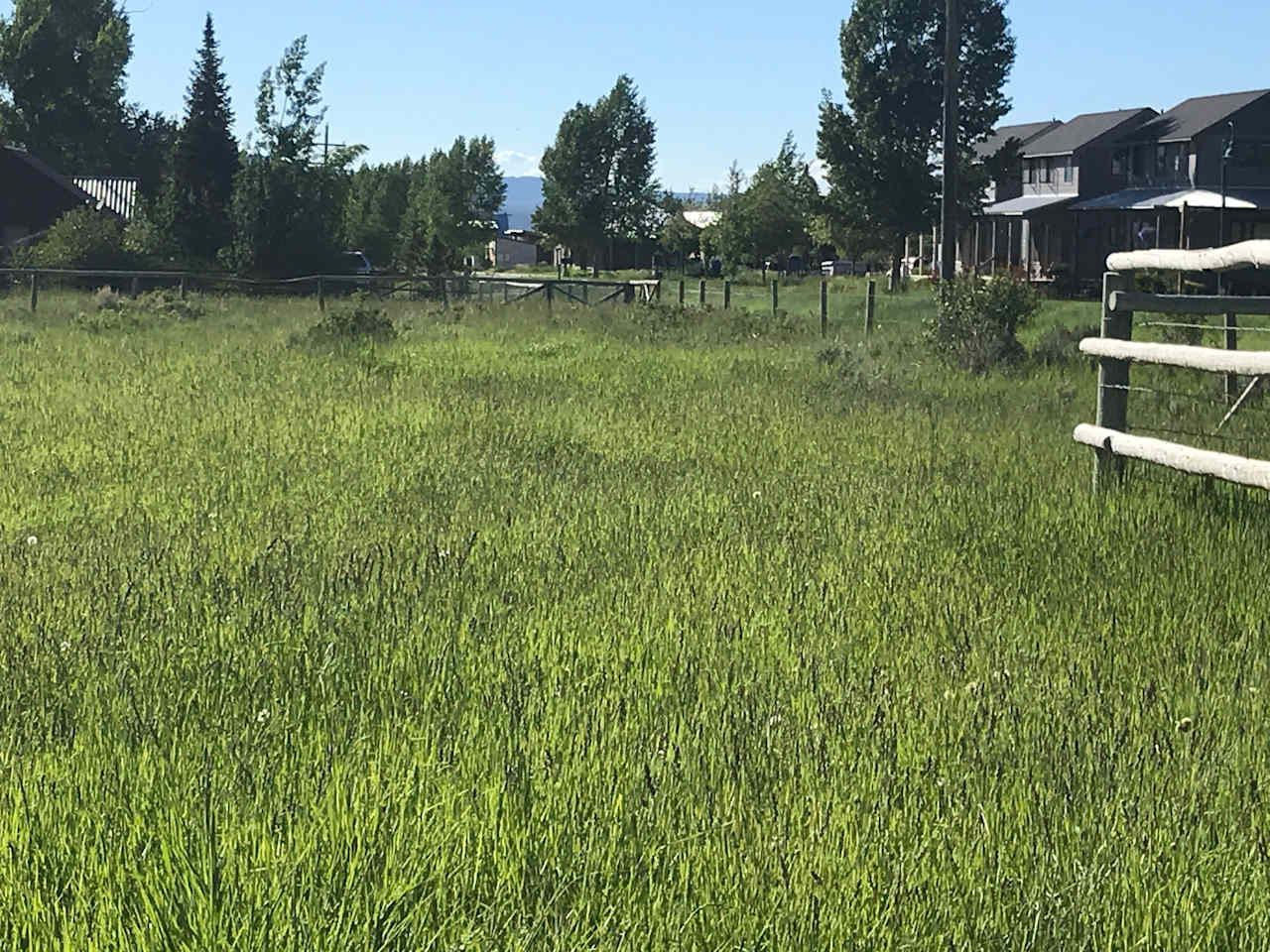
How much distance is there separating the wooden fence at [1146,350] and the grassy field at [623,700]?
36 centimetres

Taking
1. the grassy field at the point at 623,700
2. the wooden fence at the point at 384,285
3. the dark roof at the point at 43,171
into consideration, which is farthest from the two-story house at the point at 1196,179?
the grassy field at the point at 623,700

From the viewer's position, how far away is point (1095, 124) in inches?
2721

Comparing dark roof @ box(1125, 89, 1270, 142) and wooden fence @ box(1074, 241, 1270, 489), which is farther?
dark roof @ box(1125, 89, 1270, 142)

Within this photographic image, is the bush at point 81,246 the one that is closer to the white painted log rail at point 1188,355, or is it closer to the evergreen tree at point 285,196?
the evergreen tree at point 285,196

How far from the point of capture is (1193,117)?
2443 inches

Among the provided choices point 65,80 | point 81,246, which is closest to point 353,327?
point 81,246

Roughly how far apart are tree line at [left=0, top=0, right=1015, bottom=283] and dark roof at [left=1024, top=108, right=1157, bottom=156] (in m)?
7.56

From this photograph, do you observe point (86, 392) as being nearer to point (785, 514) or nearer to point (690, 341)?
point (785, 514)

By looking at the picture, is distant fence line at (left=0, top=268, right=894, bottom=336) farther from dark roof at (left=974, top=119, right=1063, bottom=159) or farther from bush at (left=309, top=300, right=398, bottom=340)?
dark roof at (left=974, top=119, right=1063, bottom=159)

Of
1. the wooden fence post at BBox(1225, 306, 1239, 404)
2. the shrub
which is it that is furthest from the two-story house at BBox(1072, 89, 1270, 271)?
the wooden fence post at BBox(1225, 306, 1239, 404)

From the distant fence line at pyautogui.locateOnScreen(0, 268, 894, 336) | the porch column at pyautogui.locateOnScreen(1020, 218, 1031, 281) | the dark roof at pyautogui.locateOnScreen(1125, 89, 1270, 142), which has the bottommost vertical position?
the distant fence line at pyautogui.locateOnScreen(0, 268, 894, 336)

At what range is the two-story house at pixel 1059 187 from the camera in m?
66.9

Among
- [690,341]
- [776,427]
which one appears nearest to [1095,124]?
[690,341]

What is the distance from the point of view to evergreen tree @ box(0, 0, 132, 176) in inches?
2830
